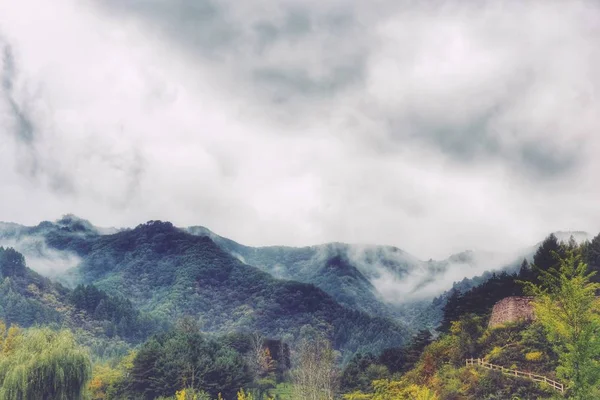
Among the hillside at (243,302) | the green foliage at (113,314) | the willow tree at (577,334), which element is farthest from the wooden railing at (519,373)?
the green foliage at (113,314)

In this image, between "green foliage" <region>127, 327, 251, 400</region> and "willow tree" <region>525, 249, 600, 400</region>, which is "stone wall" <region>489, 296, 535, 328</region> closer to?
"willow tree" <region>525, 249, 600, 400</region>

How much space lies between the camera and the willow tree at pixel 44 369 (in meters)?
34.2

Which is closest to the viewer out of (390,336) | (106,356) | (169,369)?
(169,369)

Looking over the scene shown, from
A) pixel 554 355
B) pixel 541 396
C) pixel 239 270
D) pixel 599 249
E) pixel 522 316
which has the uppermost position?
pixel 239 270

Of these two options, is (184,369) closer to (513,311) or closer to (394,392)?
(394,392)

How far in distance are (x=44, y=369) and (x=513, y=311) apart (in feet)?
132

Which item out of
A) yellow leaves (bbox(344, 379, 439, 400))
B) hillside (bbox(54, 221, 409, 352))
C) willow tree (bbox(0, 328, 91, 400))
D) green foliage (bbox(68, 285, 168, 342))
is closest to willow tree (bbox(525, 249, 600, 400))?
yellow leaves (bbox(344, 379, 439, 400))

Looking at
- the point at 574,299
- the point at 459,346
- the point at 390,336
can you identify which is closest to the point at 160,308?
the point at 390,336

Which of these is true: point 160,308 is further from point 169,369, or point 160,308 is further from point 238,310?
point 169,369

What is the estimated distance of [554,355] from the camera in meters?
40.5

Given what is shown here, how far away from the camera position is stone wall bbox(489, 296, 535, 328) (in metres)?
47.9

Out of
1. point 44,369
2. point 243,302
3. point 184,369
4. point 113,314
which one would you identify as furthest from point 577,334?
point 243,302

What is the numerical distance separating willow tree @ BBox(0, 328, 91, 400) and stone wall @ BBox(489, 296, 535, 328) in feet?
121

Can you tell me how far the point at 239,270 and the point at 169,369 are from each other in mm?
126264
